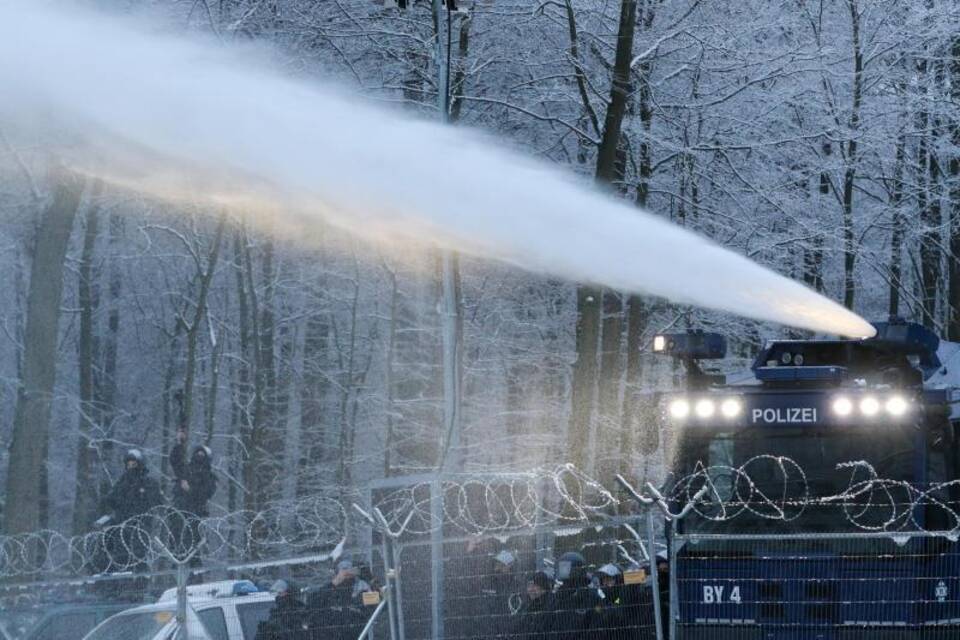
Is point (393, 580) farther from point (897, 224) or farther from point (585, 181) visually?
point (897, 224)

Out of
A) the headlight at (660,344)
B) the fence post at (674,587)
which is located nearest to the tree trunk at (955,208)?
the headlight at (660,344)

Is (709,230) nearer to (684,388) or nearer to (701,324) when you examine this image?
(701,324)

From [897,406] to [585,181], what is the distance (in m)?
12.2

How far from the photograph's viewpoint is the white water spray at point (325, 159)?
13.1 m

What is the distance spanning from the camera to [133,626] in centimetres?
1258

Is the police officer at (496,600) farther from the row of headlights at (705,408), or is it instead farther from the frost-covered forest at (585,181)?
the frost-covered forest at (585,181)

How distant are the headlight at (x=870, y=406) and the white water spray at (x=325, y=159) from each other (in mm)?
1254

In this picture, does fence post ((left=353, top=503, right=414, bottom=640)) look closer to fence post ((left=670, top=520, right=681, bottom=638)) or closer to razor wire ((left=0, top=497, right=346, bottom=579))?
razor wire ((left=0, top=497, right=346, bottom=579))

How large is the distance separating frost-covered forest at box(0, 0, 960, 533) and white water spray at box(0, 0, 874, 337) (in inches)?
12.9

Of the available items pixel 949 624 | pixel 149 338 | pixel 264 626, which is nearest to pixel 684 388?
pixel 949 624

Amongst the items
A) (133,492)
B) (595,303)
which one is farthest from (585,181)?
(133,492)

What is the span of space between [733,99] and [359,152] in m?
10.0

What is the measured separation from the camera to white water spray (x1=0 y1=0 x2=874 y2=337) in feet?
43.0

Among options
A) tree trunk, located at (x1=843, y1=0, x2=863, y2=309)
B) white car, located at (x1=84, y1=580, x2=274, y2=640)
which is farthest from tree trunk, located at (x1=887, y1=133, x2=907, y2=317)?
white car, located at (x1=84, y1=580, x2=274, y2=640)
